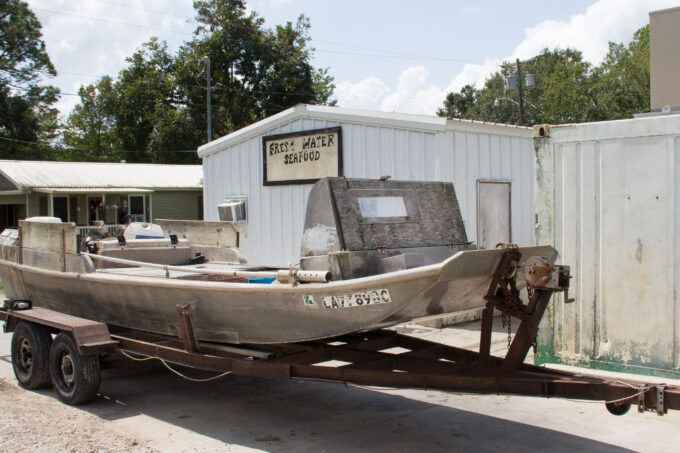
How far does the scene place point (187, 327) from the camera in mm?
5613

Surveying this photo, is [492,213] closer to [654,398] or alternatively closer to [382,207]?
[382,207]

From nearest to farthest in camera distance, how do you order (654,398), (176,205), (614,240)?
(654,398) < (614,240) < (176,205)

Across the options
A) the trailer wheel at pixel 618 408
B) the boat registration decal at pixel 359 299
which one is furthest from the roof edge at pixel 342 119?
the trailer wheel at pixel 618 408

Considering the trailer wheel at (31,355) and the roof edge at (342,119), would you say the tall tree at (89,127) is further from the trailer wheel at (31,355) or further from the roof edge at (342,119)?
the trailer wheel at (31,355)

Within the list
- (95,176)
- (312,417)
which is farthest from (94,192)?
(312,417)

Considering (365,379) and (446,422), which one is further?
(446,422)

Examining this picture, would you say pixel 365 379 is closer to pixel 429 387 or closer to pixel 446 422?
pixel 429 387

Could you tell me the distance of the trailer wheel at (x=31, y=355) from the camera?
686cm

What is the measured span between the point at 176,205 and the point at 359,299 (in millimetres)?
26499

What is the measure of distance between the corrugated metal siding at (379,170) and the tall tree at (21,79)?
32400 millimetres

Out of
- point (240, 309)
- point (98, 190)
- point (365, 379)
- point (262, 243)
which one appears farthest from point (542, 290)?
point (98, 190)

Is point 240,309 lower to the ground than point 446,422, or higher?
higher

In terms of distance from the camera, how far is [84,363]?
20.5 feet

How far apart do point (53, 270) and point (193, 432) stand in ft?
9.24
